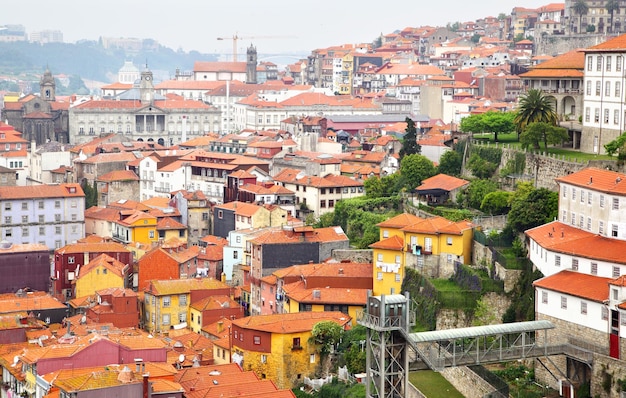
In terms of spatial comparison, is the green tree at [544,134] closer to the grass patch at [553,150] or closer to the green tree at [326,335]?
the grass patch at [553,150]

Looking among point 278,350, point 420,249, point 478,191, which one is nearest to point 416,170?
point 478,191

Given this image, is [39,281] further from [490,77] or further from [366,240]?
[490,77]

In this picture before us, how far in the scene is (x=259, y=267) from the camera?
62.2m

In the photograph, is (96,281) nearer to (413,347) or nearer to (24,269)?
(24,269)

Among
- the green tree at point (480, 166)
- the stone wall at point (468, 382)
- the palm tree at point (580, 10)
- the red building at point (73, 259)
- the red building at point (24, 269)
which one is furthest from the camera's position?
the palm tree at point (580, 10)

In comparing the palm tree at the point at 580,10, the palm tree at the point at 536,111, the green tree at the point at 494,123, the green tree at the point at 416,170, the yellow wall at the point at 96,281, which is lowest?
the yellow wall at the point at 96,281

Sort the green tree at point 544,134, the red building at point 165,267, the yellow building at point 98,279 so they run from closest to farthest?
the green tree at point 544,134
the yellow building at point 98,279
the red building at point 165,267

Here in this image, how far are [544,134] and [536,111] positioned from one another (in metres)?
2.60

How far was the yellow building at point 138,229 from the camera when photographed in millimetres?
75750

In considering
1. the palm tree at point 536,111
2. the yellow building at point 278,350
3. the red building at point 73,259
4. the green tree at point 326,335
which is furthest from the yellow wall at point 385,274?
the red building at point 73,259

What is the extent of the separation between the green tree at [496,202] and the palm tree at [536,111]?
5.98 metres

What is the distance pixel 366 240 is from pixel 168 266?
12.0 metres

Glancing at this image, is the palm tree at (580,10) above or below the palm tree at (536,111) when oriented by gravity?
above

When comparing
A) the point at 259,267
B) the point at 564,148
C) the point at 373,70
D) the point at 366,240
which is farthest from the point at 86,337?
the point at 373,70
